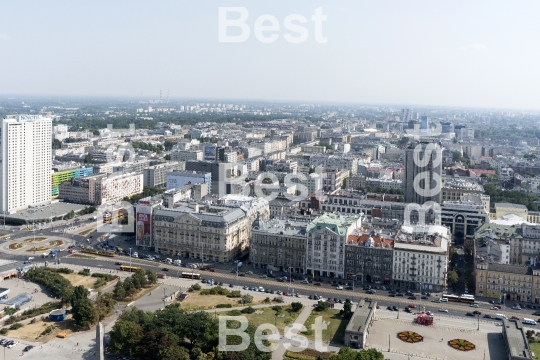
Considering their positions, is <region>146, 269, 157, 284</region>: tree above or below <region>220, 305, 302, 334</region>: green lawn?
above

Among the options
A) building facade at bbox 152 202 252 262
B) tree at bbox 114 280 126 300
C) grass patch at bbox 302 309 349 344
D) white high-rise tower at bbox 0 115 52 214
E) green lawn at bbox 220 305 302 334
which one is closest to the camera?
grass patch at bbox 302 309 349 344

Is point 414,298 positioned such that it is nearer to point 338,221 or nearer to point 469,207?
point 338,221

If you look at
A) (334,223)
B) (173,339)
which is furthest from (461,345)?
(173,339)

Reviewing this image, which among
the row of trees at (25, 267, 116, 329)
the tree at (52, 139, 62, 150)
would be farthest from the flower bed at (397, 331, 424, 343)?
the tree at (52, 139, 62, 150)

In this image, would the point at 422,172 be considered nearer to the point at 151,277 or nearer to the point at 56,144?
the point at 151,277

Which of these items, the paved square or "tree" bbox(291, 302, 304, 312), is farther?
"tree" bbox(291, 302, 304, 312)

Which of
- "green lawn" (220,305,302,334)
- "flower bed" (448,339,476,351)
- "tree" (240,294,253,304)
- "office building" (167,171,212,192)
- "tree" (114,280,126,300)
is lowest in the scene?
"flower bed" (448,339,476,351)

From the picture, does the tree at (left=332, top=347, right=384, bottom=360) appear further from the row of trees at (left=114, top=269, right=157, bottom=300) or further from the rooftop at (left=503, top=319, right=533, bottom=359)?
the row of trees at (left=114, top=269, right=157, bottom=300)
